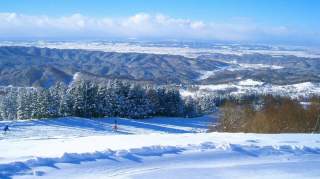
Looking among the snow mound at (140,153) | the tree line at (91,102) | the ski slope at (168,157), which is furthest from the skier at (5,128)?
the snow mound at (140,153)

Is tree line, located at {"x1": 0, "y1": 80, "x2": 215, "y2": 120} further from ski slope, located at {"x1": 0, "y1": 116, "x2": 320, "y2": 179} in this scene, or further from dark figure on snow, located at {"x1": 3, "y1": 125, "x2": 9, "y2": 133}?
ski slope, located at {"x1": 0, "y1": 116, "x2": 320, "y2": 179}

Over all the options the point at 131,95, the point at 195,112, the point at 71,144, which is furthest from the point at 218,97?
the point at 71,144

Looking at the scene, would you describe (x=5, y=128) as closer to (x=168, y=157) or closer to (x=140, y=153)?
(x=140, y=153)

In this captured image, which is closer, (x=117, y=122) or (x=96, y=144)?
(x=96, y=144)

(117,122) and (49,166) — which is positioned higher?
(49,166)

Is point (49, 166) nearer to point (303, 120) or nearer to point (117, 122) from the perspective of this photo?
point (303, 120)

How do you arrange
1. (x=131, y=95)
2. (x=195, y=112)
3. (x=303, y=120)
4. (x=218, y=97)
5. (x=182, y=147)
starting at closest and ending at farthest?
(x=182, y=147) < (x=303, y=120) < (x=131, y=95) < (x=195, y=112) < (x=218, y=97)

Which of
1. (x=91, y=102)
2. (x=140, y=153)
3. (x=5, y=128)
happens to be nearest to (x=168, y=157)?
(x=140, y=153)
